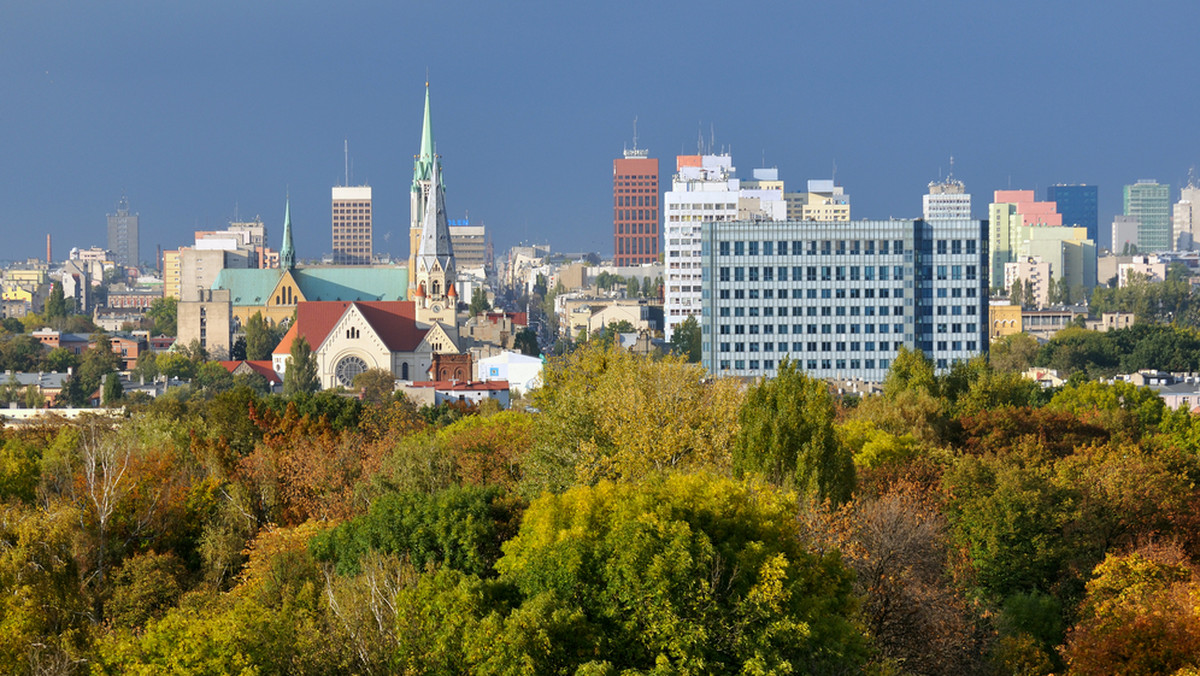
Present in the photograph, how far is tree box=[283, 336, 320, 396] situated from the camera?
113 metres

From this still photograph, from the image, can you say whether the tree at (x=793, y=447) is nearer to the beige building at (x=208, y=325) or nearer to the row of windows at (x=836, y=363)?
the row of windows at (x=836, y=363)

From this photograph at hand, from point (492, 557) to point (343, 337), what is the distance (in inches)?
3594

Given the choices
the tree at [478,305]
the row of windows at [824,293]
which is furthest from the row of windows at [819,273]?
the tree at [478,305]

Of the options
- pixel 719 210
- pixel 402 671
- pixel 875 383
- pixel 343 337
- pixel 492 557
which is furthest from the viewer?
pixel 719 210

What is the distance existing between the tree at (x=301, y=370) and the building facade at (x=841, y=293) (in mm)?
28958

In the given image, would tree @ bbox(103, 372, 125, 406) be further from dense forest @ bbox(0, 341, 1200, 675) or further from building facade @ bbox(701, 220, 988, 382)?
dense forest @ bbox(0, 341, 1200, 675)

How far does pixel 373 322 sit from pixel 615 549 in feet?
323

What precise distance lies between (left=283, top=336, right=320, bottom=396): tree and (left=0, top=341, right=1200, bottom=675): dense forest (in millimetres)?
58328

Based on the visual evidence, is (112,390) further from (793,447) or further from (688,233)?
(793,447)

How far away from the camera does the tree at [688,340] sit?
133 metres

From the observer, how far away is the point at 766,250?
11300 cm

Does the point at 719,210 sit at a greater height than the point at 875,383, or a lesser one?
greater

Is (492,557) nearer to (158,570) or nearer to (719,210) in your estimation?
(158,570)

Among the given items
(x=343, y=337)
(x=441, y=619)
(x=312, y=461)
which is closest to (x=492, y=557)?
(x=441, y=619)
